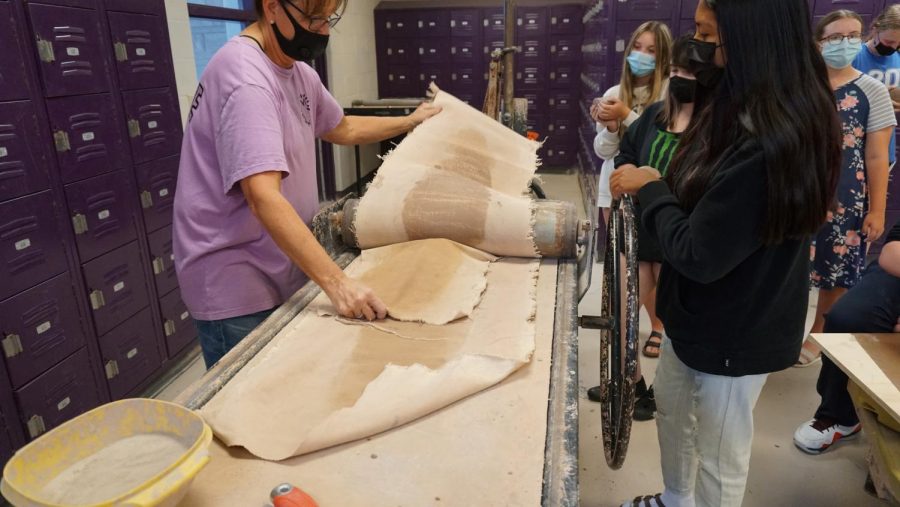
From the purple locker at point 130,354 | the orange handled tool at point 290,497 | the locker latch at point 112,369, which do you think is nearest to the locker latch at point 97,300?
the purple locker at point 130,354

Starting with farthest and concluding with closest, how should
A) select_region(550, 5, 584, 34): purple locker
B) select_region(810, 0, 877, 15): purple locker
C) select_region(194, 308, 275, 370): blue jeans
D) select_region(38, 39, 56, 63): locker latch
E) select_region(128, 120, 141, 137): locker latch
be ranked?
select_region(550, 5, 584, 34): purple locker < select_region(810, 0, 877, 15): purple locker < select_region(128, 120, 141, 137): locker latch < select_region(38, 39, 56, 63): locker latch < select_region(194, 308, 275, 370): blue jeans

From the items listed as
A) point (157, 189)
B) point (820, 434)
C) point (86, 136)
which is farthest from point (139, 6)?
point (820, 434)

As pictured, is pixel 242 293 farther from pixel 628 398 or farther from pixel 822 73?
pixel 822 73

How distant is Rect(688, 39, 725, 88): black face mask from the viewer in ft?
3.64

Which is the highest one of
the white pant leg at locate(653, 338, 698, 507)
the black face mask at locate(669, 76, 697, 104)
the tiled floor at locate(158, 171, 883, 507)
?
the black face mask at locate(669, 76, 697, 104)

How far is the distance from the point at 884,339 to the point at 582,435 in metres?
1.05

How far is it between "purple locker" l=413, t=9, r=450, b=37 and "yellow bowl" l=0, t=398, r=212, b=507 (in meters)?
6.07

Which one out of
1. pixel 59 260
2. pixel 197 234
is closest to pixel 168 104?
pixel 59 260

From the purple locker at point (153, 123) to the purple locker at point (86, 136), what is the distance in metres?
0.08

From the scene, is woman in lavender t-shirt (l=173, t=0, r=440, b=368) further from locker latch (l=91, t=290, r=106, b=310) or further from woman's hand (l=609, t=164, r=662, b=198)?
locker latch (l=91, t=290, r=106, b=310)

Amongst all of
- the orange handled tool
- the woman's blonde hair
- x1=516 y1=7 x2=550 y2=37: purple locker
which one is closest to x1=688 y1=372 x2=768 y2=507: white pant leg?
the orange handled tool

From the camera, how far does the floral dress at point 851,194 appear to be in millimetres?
2383

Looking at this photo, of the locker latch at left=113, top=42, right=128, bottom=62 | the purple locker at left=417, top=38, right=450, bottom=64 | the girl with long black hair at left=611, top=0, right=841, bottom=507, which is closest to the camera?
the girl with long black hair at left=611, top=0, right=841, bottom=507

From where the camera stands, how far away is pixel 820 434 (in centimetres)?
215
